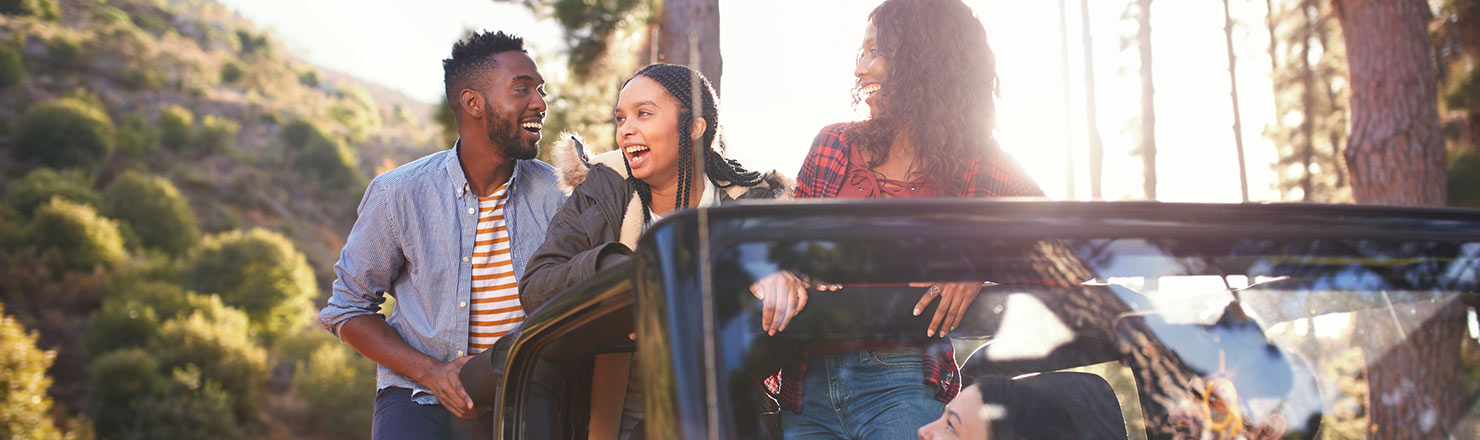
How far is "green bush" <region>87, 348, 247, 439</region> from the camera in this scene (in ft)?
145

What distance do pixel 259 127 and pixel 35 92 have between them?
15.7 metres

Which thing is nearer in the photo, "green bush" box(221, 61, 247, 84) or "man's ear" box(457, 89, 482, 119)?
"man's ear" box(457, 89, 482, 119)

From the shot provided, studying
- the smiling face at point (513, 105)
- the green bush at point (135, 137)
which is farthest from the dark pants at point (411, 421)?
the green bush at point (135, 137)

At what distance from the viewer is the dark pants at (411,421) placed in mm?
2818

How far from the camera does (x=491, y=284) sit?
10.5ft

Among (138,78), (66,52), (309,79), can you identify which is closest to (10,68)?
(66,52)

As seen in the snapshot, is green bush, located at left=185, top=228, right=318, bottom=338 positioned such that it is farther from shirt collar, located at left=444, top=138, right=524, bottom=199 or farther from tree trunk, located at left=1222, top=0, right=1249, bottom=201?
shirt collar, located at left=444, top=138, right=524, bottom=199

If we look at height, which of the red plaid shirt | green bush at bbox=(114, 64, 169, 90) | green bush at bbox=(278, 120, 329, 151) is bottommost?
the red plaid shirt

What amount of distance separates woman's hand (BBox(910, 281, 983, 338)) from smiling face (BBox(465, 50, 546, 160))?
7.52 feet

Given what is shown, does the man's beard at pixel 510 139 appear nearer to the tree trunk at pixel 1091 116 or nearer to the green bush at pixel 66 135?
the tree trunk at pixel 1091 116

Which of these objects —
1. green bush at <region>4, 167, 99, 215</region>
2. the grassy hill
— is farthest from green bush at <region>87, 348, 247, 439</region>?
green bush at <region>4, 167, 99, 215</region>

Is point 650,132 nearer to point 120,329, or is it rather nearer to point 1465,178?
point 1465,178

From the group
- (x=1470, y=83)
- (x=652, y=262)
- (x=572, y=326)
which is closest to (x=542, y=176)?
(x=572, y=326)

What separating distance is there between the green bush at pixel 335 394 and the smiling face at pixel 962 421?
167ft
